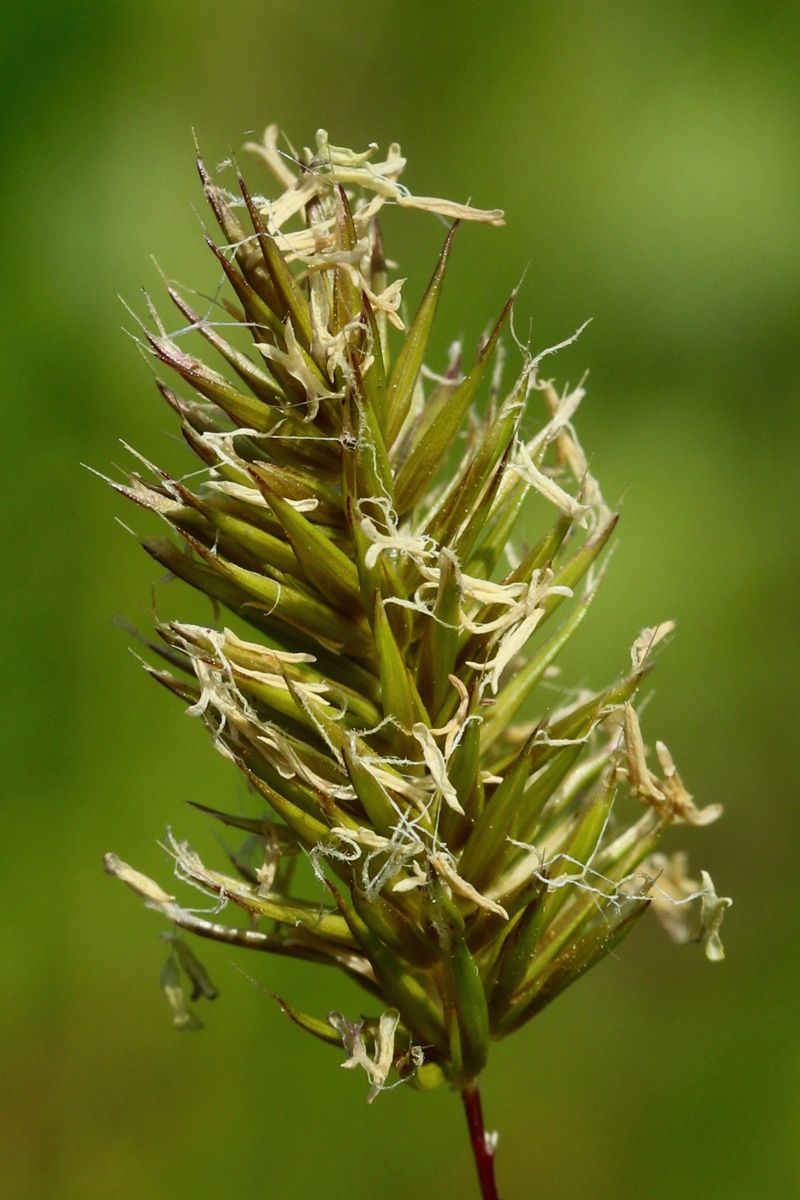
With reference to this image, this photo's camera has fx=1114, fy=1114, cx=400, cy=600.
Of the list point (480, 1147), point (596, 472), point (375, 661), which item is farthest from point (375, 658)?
point (596, 472)

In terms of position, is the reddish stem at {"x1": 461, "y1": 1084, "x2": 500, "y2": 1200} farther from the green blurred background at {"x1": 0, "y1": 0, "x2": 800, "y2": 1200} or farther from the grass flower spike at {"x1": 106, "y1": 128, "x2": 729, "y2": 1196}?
the green blurred background at {"x1": 0, "y1": 0, "x2": 800, "y2": 1200}

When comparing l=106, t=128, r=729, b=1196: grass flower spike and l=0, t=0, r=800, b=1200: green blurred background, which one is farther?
l=0, t=0, r=800, b=1200: green blurred background

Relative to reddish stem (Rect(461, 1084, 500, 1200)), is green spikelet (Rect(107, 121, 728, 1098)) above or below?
above

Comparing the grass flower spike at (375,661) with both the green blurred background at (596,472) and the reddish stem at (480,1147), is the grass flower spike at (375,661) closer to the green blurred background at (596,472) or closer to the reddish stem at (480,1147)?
the reddish stem at (480,1147)

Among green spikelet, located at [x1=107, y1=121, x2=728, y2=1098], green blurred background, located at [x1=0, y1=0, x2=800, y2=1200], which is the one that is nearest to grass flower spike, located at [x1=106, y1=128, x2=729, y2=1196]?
green spikelet, located at [x1=107, y1=121, x2=728, y2=1098]

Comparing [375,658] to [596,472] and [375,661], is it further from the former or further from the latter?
[596,472]

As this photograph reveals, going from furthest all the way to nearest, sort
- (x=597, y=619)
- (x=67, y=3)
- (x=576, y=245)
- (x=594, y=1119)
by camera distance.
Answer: (x=576, y=245) → (x=67, y=3) → (x=597, y=619) → (x=594, y=1119)

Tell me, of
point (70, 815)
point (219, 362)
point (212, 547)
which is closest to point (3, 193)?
point (219, 362)

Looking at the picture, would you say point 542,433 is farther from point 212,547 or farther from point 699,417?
point 699,417
